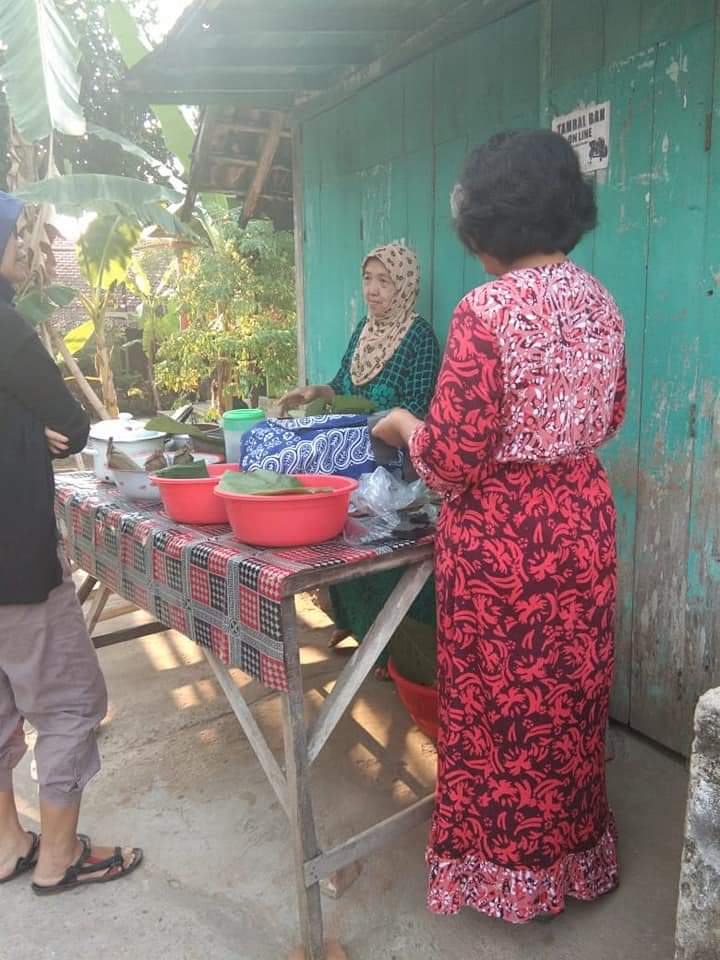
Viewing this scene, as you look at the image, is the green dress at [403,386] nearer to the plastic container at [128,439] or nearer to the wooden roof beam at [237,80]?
the plastic container at [128,439]

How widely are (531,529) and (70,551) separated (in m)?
1.62

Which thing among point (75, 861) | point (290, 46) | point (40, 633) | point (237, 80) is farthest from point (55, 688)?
point (237, 80)

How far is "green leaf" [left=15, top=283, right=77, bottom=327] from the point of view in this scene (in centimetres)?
553

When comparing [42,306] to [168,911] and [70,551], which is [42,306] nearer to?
[70,551]

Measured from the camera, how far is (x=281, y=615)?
1550 millimetres

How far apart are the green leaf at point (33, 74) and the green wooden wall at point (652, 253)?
2.92 metres

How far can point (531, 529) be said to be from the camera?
1.58 m

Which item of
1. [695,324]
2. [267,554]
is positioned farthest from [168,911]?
[695,324]

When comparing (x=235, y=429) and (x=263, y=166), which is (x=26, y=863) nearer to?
(x=235, y=429)

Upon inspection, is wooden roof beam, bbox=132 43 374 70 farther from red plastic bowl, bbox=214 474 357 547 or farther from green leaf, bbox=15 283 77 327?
green leaf, bbox=15 283 77 327

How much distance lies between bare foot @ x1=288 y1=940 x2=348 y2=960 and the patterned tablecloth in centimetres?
67

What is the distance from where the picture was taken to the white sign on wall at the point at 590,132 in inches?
92.0

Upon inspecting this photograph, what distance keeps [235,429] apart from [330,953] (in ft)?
4.58

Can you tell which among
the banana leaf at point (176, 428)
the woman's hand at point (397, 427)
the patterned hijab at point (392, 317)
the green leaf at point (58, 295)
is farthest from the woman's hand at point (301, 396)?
the green leaf at point (58, 295)
